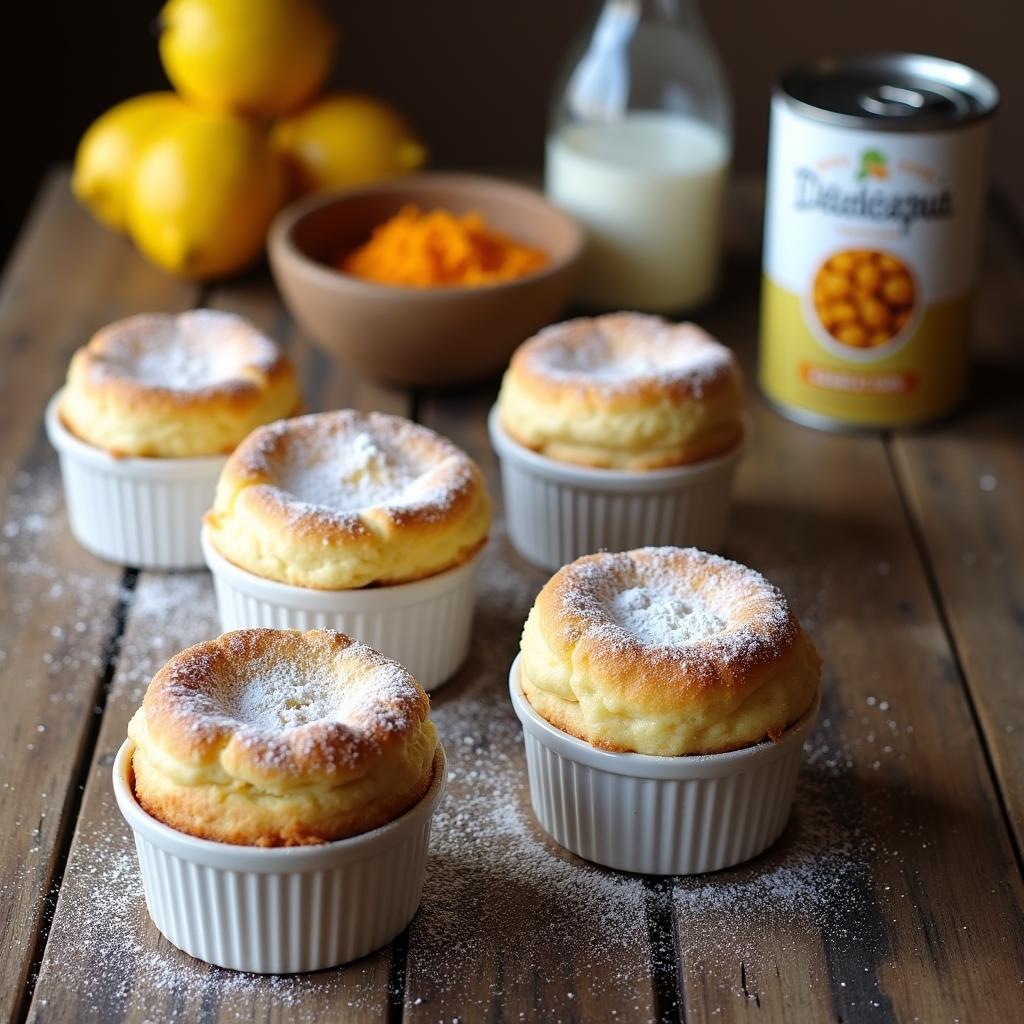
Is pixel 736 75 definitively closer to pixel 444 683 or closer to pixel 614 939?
pixel 444 683

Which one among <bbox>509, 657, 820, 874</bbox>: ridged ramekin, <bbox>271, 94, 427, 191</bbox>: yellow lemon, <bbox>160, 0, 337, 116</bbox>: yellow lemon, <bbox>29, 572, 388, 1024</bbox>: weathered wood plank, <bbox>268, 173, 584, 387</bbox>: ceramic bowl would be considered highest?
<bbox>160, 0, 337, 116</bbox>: yellow lemon

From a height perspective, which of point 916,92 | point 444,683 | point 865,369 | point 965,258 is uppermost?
point 916,92

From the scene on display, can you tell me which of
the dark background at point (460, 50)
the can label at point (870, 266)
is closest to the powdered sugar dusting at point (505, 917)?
the can label at point (870, 266)

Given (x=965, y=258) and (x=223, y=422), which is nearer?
(x=223, y=422)

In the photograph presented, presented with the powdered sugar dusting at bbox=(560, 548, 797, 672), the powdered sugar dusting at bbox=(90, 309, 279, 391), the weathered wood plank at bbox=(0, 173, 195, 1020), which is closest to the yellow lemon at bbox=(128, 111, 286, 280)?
the weathered wood plank at bbox=(0, 173, 195, 1020)

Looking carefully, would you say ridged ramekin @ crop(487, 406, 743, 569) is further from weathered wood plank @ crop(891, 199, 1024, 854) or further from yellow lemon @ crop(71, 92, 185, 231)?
yellow lemon @ crop(71, 92, 185, 231)

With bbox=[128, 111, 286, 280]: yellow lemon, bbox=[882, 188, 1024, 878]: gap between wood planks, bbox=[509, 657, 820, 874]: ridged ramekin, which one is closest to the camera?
bbox=[509, 657, 820, 874]: ridged ramekin

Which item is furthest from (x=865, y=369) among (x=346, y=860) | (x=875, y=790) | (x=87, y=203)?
→ (x=87, y=203)

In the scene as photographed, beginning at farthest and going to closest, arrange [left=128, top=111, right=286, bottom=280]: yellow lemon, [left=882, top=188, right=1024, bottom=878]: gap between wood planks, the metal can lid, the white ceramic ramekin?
[left=128, top=111, right=286, bottom=280]: yellow lemon
the metal can lid
the white ceramic ramekin
[left=882, top=188, right=1024, bottom=878]: gap between wood planks

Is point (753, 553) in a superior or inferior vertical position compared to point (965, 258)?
inferior
